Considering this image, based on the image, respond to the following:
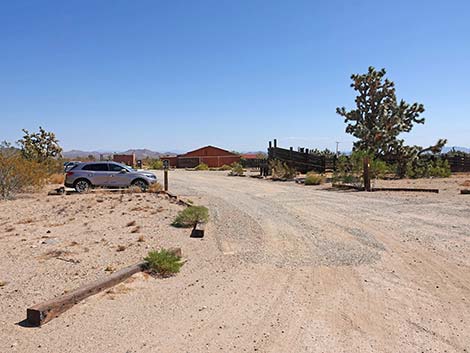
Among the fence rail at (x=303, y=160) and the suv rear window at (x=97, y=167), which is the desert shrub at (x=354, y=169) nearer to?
the fence rail at (x=303, y=160)

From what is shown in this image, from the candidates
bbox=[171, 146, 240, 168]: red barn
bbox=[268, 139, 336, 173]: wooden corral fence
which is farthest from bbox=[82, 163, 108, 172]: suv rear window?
bbox=[171, 146, 240, 168]: red barn

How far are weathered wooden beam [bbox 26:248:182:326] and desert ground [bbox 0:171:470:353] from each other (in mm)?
93

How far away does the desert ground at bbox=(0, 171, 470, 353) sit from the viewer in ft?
15.2

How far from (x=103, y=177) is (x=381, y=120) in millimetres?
19014

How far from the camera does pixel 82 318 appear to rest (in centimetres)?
508

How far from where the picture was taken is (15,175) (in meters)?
17.5

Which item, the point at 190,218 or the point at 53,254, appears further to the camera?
the point at 190,218

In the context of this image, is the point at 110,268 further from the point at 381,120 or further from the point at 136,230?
the point at 381,120

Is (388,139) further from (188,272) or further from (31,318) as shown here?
(31,318)

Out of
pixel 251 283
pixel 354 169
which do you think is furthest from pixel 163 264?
pixel 354 169

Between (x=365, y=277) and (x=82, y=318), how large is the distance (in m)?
4.36

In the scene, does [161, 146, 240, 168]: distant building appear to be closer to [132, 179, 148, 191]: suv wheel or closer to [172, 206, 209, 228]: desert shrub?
[132, 179, 148, 191]: suv wheel

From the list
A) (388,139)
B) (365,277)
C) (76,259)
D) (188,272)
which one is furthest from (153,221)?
(388,139)

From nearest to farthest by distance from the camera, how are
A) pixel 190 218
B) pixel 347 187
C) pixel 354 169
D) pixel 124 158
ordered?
1. pixel 190 218
2. pixel 347 187
3. pixel 354 169
4. pixel 124 158
